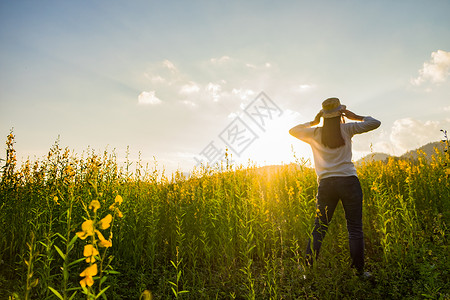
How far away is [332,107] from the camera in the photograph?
3641 mm

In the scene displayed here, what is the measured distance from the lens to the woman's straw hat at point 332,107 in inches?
140

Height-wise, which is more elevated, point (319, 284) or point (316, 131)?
point (316, 131)

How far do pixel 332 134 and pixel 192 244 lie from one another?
3028mm

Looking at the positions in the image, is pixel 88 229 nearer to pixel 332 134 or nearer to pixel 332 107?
pixel 332 134

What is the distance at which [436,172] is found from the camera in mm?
5441

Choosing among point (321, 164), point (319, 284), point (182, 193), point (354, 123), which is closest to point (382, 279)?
point (319, 284)

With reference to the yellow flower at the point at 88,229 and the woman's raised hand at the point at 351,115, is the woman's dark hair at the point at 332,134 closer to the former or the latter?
the woman's raised hand at the point at 351,115

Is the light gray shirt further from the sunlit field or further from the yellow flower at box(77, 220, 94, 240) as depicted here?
the yellow flower at box(77, 220, 94, 240)

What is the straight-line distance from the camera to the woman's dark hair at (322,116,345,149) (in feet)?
11.6

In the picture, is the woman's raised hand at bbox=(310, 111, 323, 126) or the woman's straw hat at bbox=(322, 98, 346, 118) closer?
the woman's straw hat at bbox=(322, 98, 346, 118)

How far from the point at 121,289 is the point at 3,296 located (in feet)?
4.22

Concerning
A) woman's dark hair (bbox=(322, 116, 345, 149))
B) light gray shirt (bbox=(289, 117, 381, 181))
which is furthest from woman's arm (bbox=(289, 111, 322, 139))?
Result: woman's dark hair (bbox=(322, 116, 345, 149))

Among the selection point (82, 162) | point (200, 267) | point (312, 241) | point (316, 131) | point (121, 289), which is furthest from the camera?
point (82, 162)

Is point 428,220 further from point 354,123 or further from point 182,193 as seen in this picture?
point 182,193
